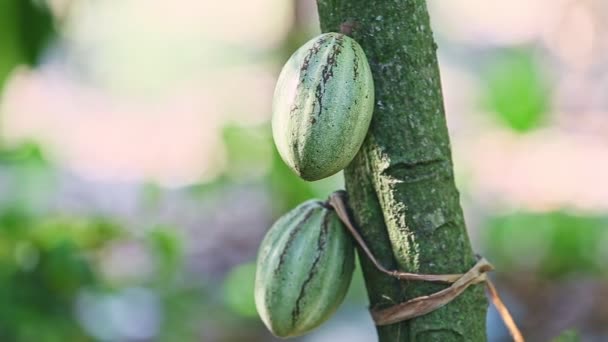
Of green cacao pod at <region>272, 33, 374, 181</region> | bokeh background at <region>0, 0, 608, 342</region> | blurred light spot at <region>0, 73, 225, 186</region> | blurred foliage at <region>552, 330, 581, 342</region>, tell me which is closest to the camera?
green cacao pod at <region>272, 33, 374, 181</region>

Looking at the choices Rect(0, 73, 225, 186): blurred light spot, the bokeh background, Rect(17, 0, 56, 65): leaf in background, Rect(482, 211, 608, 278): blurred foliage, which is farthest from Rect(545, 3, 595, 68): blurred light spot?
Rect(17, 0, 56, 65): leaf in background

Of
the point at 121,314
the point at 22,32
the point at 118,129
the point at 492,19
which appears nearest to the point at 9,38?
the point at 22,32

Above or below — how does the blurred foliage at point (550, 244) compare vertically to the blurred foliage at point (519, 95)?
below

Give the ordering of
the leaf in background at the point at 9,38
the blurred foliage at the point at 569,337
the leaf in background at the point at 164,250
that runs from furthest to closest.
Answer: the leaf in background at the point at 164,250 < the leaf in background at the point at 9,38 < the blurred foliage at the point at 569,337

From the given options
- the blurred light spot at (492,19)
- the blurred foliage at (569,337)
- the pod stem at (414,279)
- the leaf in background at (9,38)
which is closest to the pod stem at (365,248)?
the pod stem at (414,279)

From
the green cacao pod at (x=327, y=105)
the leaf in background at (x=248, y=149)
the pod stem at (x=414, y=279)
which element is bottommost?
the leaf in background at (x=248, y=149)

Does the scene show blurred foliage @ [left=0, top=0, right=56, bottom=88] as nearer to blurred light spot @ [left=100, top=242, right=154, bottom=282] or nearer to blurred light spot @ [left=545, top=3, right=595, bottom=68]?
blurred light spot @ [left=100, top=242, right=154, bottom=282]

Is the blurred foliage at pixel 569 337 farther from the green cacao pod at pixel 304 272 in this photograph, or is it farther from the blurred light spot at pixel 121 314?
the blurred light spot at pixel 121 314

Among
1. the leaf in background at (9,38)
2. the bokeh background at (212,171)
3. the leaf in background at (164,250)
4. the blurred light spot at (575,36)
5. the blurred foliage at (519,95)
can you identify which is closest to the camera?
the leaf in background at (9,38)
